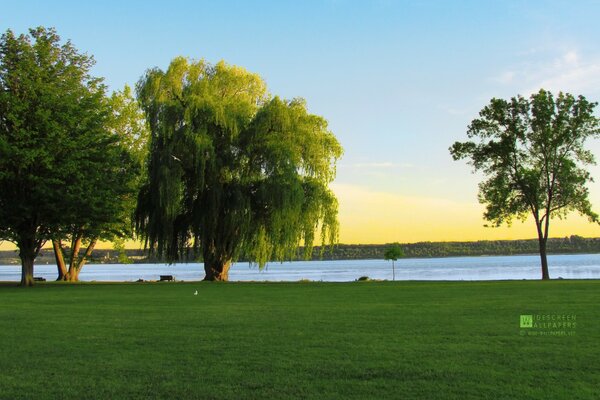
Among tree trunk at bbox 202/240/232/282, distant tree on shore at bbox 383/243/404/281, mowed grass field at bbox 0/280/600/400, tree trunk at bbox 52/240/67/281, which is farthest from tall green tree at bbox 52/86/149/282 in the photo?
distant tree on shore at bbox 383/243/404/281

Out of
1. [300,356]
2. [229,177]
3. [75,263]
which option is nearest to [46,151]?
[229,177]

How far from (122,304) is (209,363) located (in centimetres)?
1174

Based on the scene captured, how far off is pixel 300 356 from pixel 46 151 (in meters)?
27.2

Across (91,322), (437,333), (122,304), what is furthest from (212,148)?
(437,333)

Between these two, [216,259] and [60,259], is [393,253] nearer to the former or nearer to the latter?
[216,259]

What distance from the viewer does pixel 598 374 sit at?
24.6ft

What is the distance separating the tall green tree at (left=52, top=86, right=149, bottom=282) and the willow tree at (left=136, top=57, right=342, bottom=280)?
1747 millimetres

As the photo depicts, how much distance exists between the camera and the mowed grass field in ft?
23.1

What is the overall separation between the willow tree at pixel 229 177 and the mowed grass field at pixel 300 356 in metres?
19.3

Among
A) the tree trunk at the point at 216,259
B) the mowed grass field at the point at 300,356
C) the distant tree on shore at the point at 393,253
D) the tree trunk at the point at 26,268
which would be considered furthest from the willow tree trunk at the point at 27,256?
the distant tree on shore at the point at 393,253

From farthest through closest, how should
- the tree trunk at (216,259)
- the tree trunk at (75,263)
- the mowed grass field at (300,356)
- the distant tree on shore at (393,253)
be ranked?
1. the distant tree on shore at (393,253)
2. the tree trunk at (75,263)
3. the tree trunk at (216,259)
4. the mowed grass field at (300,356)

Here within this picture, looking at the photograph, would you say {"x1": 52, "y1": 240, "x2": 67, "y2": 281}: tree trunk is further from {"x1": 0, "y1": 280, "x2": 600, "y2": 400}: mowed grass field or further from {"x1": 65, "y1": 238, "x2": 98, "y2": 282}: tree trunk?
{"x1": 0, "y1": 280, "x2": 600, "y2": 400}: mowed grass field

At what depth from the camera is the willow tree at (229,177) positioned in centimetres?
3484

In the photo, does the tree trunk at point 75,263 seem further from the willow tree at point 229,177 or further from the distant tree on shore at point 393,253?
the distant tree on shore at point 393,253
